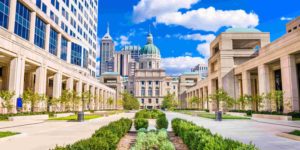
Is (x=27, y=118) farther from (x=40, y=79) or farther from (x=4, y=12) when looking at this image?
(x=4, y=12)

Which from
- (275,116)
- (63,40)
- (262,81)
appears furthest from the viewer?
(63,40)

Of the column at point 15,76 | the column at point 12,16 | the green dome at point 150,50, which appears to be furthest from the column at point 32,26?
the green dome at point 150,50

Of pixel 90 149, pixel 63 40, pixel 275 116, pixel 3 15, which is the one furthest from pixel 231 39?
pixel 90 149

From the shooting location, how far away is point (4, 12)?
3419cm

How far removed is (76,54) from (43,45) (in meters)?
18.0

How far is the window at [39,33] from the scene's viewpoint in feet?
143

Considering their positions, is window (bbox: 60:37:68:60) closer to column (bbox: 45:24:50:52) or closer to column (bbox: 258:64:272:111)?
column (bbox: 45:24:50:52)

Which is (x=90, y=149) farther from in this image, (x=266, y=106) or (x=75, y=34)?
(x=75, y=34)

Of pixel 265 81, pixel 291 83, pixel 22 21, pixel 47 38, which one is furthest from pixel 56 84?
pixel 291 83

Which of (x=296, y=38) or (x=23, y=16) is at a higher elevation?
(x=23, y=16)

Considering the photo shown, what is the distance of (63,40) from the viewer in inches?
2256

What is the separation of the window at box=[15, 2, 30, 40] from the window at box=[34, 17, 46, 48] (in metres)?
2.75

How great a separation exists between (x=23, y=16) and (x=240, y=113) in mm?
38487

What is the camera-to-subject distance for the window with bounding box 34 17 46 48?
43656 millimetres
